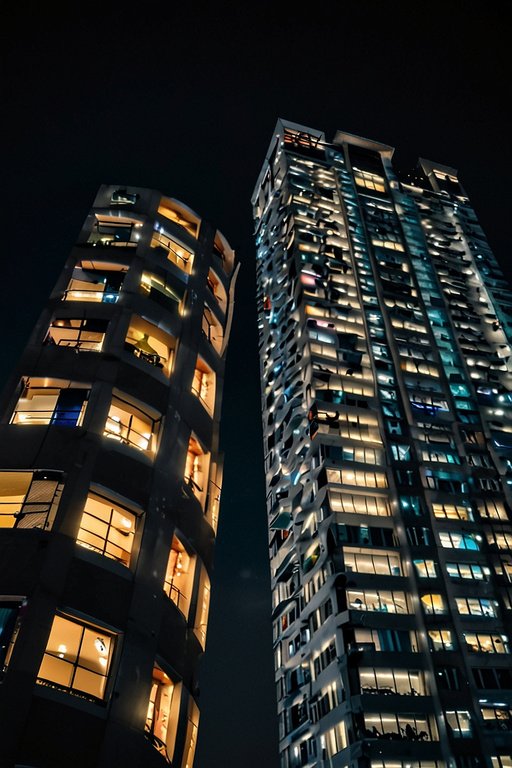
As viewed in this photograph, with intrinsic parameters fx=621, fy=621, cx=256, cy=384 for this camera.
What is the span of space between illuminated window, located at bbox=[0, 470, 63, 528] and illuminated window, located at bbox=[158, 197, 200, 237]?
15.7m

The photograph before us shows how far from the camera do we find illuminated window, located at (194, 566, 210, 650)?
1845cm

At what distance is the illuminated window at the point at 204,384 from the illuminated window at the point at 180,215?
7.82m

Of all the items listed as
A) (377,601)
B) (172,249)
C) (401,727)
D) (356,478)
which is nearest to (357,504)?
(356,478)

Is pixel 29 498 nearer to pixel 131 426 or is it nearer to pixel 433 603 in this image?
pixel 131 426

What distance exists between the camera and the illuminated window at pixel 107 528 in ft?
53.2

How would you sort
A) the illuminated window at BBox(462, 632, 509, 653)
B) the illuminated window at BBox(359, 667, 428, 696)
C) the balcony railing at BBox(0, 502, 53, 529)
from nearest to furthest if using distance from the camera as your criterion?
the balcony railing at BBox(0, 502, 53, 529), the illuminated window at BBox(359, 667, 428, 696), the illuminated window at BBox(462, 632, 509, 653)

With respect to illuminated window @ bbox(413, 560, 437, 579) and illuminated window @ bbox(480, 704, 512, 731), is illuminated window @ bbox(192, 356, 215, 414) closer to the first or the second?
illuminated window @ bbox(413, 560, 437, 579)

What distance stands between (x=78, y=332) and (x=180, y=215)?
10.6 m

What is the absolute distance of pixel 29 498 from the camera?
16.2 metres

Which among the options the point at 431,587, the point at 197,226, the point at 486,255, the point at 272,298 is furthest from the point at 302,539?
the point at 486,255

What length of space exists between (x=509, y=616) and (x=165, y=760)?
123ft

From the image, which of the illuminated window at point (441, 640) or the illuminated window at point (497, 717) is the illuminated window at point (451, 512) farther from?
the illuminated window at point (497, 717)

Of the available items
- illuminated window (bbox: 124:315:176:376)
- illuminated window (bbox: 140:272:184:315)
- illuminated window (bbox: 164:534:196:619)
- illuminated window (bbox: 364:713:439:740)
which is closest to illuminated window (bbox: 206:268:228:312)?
illuminated window (bbox: 140:272:184:315)

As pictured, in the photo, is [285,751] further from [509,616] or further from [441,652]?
[509,616]
